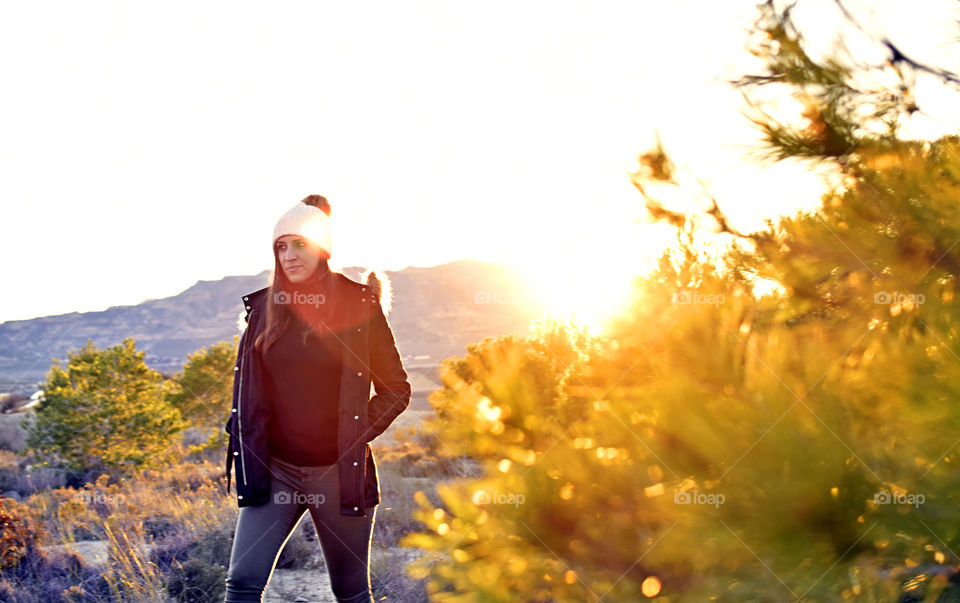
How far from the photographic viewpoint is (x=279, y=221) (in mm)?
2492

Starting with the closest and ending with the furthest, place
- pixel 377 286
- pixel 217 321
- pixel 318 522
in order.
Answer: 1. pixel 318 522
2. pixel 377 286
3. pixel 217 321

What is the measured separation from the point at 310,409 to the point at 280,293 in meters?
0.49

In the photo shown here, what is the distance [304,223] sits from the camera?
247cm

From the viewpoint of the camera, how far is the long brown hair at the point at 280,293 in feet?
8.10

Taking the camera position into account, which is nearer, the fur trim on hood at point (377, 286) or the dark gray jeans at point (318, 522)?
the dark gray jeans at point (318, 522)

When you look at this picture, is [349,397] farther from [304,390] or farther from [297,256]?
[297,256]

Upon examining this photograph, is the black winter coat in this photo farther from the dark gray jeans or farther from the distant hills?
the distant hills

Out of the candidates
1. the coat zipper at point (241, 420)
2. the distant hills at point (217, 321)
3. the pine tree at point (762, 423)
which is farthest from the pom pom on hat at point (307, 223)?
the distant hills at point (217, 321)

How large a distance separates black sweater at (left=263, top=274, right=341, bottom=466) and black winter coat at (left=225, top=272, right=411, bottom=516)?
0.05 metres

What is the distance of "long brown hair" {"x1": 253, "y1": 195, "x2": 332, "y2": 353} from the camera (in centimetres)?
247

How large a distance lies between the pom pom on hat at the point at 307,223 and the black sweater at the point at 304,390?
0.24 metres

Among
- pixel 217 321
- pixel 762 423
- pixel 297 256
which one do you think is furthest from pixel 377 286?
pixel 217 321

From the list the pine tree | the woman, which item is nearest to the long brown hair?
the woman

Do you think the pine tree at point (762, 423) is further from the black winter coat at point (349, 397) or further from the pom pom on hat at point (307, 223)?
the pom pom on hat at point (307, 223)
